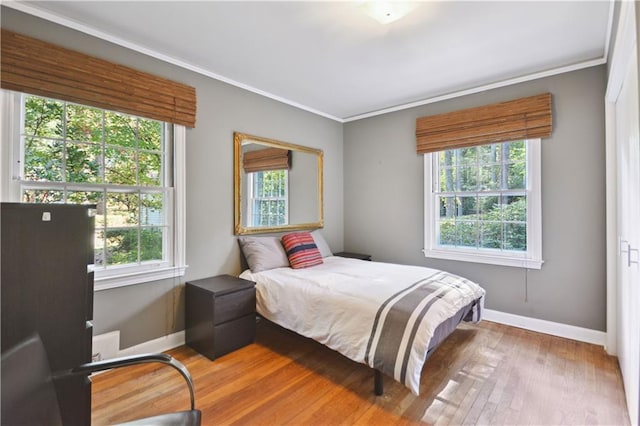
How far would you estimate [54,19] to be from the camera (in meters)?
2.15

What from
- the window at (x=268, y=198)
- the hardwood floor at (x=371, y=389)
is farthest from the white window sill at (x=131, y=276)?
the window at (x=268, y=198)

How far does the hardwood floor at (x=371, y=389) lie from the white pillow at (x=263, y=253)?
803 mm

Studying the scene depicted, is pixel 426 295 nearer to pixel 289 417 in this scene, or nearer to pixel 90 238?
pixel 289 417

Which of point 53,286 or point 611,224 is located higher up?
point 611,224

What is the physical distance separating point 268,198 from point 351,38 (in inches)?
74.5

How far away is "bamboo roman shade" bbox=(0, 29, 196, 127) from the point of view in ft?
6.55

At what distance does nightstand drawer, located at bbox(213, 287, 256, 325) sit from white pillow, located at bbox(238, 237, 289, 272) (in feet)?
1.24

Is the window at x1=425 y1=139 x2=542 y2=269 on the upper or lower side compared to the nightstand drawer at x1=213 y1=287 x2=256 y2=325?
upper

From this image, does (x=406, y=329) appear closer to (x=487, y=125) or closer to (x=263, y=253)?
(x=263, y=253)

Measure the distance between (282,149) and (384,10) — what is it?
6.78ft

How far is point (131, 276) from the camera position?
2.53m

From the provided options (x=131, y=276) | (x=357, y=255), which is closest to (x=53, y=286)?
(x=131, y=276)

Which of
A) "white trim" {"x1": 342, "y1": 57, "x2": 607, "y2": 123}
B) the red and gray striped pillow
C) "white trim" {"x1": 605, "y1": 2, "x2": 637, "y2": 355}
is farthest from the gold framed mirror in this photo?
"white trim" {"x1": 605, "y1": 2, "x2": 637, "y2": 355}

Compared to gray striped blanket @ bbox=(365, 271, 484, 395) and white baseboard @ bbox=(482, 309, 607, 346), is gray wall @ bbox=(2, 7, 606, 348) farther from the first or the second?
gray striped blanket @ bbox=(365, 271, 484, 395)
